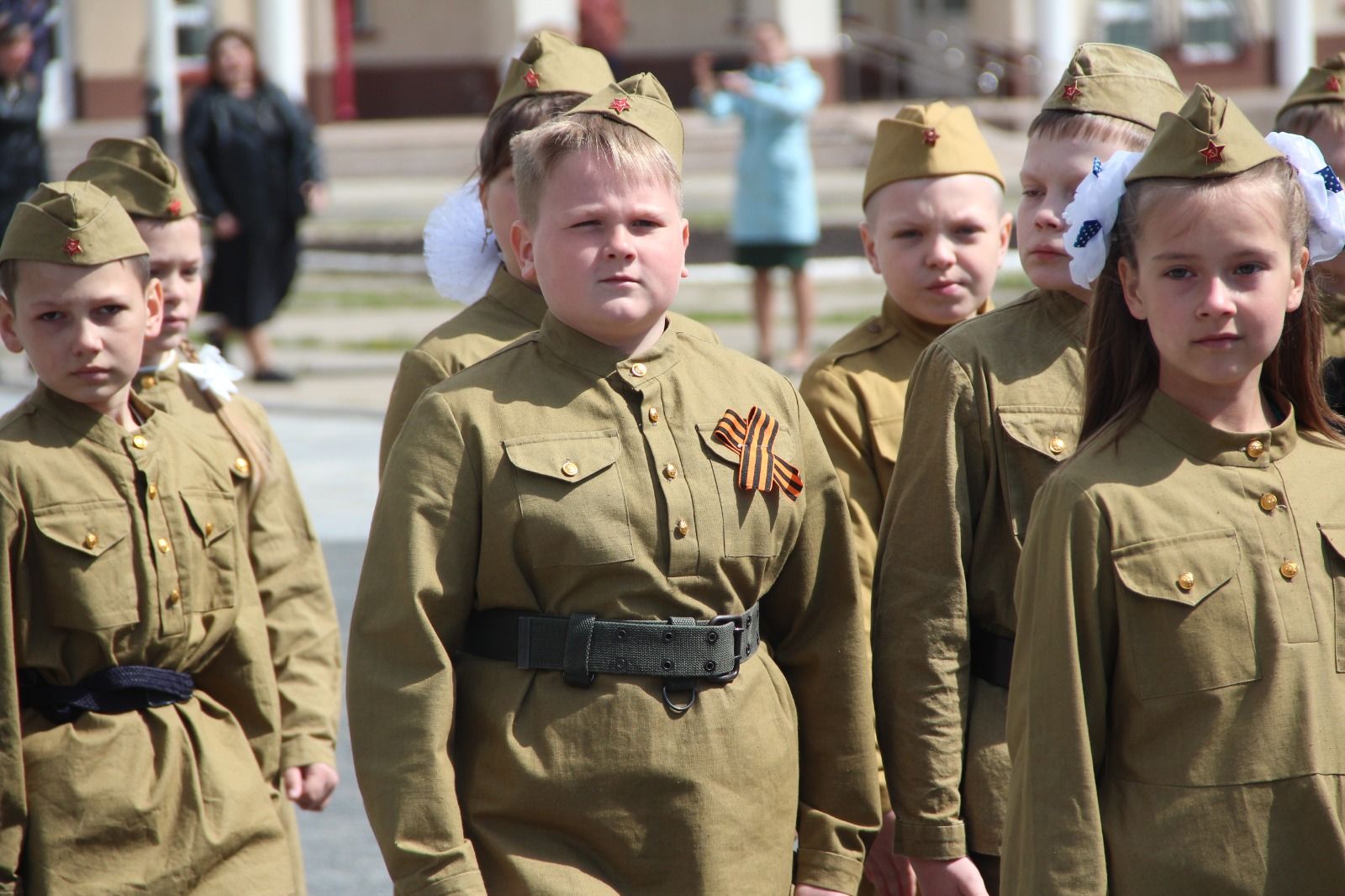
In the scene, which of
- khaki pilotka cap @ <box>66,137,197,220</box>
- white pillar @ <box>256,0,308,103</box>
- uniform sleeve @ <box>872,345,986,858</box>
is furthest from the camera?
white pillar @ <box>256,0,308,103</box>

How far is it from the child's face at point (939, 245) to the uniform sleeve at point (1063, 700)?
3.83ft

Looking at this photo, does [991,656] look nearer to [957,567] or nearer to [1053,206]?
[957,567]

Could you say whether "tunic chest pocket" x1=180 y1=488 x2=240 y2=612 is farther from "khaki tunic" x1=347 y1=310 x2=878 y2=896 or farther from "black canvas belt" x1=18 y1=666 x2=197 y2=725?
"khaki tunic" x1=347 y1=310 x2=878 y2=896

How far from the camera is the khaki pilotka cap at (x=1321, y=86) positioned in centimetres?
402

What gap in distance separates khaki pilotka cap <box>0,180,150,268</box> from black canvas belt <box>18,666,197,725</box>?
76cm

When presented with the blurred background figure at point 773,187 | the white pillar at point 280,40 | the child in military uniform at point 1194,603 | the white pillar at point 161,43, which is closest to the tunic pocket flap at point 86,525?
the child in military uniform at point 1194,603

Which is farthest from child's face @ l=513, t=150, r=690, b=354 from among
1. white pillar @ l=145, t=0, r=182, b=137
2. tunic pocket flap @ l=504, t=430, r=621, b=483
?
white pillar @ l=145, t=0, r=182, b=137

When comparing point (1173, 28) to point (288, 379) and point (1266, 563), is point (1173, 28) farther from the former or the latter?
point (1266, 563)

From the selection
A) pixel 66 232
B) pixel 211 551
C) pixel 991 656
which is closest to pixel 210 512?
pixel 211 551

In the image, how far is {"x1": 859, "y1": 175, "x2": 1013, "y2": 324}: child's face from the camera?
3.76 m

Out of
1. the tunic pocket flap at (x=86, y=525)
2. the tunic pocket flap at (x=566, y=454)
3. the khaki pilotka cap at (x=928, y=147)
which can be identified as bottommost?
the tunic pocket flap at (x=86, y=525)

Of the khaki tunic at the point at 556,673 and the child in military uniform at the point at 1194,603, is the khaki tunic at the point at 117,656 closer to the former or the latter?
the khaki tunic at the point at 556,673

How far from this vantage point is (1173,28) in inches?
1346

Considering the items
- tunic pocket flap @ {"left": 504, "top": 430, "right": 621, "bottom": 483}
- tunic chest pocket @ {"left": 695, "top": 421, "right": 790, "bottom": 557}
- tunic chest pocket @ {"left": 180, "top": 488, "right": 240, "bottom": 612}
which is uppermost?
tunic pocket flap @ {"left": 504, "top": 430, "right": 621, "bottom": 483}
